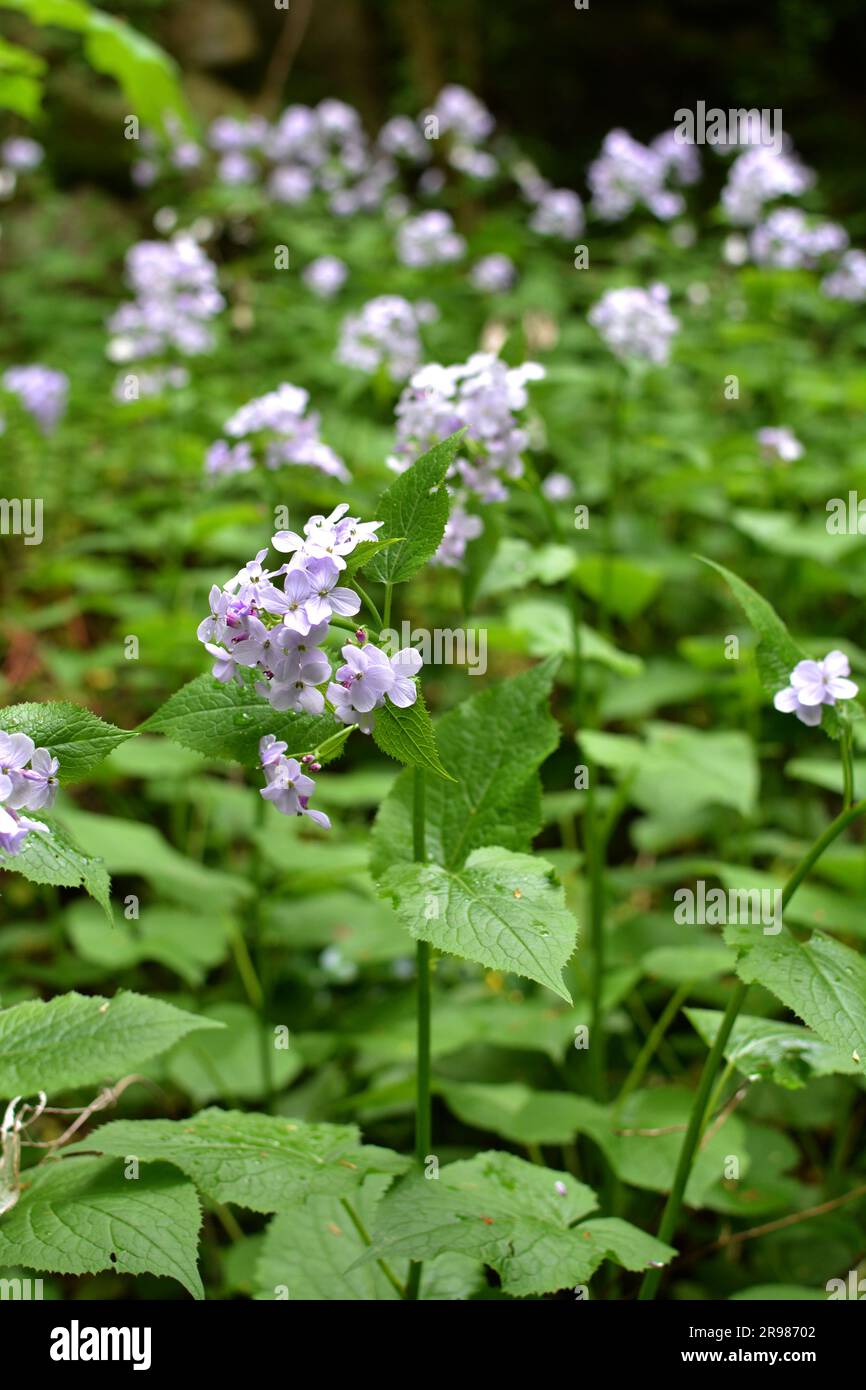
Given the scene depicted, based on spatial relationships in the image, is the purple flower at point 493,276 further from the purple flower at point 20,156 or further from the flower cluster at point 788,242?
the purple flower at point 20,156

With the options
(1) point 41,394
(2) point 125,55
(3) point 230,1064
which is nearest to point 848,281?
(2) point 125,55

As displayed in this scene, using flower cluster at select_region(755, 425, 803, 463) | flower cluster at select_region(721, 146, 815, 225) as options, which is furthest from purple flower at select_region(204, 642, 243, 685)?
flower cluster at select_region(721, 146, 815, 225)

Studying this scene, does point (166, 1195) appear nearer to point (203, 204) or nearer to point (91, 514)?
point (91, 514)

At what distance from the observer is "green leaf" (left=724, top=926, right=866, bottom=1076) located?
1.43 m

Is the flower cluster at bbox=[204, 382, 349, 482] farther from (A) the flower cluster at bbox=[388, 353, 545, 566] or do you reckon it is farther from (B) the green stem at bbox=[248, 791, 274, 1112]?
(B) the green stem at bbox=[248, 791, 274, 1112]

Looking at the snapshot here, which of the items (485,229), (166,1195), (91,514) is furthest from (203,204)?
(166,1195)

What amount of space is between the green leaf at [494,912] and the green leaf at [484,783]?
154mm

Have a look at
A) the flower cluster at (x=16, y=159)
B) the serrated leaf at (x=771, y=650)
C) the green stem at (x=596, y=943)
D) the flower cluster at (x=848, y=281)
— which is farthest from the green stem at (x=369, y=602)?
the flower cluster at (x=16, y=159)

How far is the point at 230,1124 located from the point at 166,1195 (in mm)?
186

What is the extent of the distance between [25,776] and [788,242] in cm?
427

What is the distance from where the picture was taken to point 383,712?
4.66 feet

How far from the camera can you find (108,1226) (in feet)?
4.70

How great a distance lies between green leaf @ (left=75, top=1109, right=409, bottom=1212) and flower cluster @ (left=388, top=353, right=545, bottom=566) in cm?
110

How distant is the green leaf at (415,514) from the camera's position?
1480 mm
